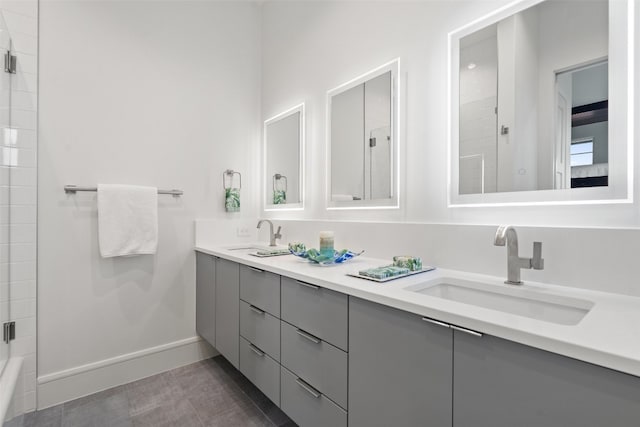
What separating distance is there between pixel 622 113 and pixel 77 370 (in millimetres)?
2841

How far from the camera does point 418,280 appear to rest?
1.15 meters

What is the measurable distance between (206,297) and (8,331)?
100cm

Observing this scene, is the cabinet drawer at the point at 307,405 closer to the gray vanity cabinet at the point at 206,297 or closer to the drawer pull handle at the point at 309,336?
the drawer pull handle at the point at 309,336

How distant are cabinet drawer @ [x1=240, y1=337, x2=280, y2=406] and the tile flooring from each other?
0.22 metres

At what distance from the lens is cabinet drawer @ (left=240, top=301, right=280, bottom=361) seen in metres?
1.44

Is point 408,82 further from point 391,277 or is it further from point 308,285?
point 308,285

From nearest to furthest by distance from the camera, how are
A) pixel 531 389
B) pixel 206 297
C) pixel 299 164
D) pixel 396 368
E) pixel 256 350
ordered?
pixel 531 389 < pixel 396 368 < pixel 256 350 < pixel 206 297 < pixel 299 164

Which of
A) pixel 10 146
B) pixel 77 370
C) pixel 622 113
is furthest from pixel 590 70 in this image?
pixel 77 370

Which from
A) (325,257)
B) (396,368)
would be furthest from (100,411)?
(396,368)

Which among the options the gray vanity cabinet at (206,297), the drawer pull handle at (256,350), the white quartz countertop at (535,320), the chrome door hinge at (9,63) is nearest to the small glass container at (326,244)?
the white quartz countertop at (535,320)

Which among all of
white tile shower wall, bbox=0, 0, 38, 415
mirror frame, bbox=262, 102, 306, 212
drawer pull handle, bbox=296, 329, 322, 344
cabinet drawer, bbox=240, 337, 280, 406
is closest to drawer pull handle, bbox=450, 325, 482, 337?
drawer pull handle, bbox=296, 329, 322, 344

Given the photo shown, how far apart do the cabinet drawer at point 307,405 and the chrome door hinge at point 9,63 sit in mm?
2076

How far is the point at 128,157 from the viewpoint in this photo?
204cm

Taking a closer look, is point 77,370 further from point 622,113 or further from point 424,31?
point 622,113
